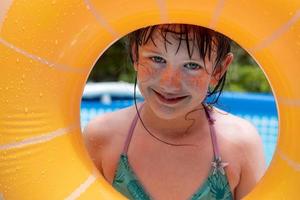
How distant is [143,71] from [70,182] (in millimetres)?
414

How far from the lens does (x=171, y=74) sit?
175cm

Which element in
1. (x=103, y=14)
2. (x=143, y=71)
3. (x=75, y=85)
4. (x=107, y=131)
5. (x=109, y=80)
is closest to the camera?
(x=103, y=14)

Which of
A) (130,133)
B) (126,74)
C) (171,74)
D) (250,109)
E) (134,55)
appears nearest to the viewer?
(171,74)

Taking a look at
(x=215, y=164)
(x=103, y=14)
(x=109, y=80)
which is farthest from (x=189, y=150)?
(x=109, y=80)

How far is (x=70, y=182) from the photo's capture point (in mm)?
1642

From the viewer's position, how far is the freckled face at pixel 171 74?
5.72 feet

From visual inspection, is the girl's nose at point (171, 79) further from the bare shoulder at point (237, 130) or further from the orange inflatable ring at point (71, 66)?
the bare shoulder at point (237, 130)

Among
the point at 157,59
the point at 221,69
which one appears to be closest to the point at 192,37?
the point at 157,59

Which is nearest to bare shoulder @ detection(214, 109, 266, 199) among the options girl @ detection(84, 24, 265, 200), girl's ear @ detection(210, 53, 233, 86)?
girl @ detection(84, 24, 265, 200)

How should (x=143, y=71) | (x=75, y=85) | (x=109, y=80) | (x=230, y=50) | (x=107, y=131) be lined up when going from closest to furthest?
(x=75, y=85), (x=143, y=71), (x=230, y=50), (x=107, y=131), (x=109, y=80)

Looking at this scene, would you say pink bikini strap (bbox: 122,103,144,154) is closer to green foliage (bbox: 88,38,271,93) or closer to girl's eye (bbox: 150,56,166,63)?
girl's eye (bbox: 150,56,166,63)

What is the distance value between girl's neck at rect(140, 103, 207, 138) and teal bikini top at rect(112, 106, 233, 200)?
0.31 feet

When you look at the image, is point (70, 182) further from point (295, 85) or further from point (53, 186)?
point (295, 85)

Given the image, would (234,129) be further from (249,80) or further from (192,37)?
(249,80)
